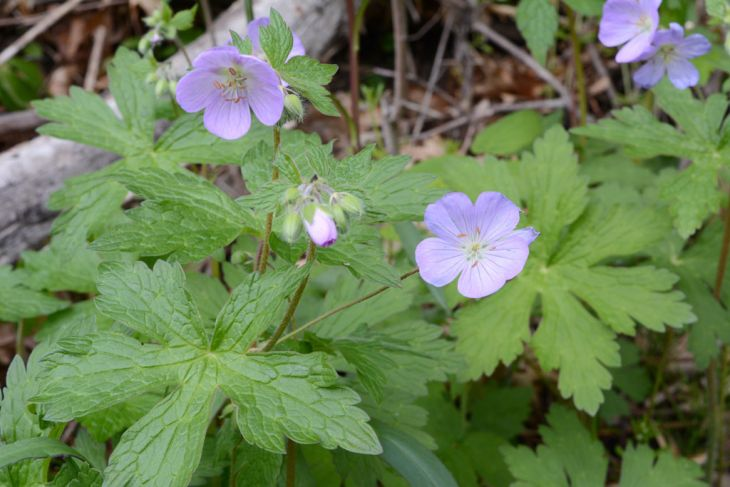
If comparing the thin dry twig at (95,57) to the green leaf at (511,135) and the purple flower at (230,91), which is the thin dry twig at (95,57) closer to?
the green leaf at (511,135)

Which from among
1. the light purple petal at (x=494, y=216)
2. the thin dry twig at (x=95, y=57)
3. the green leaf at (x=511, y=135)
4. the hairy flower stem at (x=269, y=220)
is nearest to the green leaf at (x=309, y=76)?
the hairy flower stem at (x=269, y=220)

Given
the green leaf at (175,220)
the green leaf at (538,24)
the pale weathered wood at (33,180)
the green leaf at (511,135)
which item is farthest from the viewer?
the green leaf at (511,135)

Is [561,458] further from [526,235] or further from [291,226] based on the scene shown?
[291,226]

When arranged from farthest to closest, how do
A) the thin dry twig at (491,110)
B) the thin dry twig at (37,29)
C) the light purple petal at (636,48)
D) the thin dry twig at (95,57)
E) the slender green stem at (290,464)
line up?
the thin dry twig at (95,57)
the thin dry twig at (37,29)
the thin dry twig at (491,110)
the light purple petal at (636,48)
the slender green stem at (290,464)

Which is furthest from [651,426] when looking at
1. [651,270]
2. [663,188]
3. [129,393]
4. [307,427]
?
[129,393]

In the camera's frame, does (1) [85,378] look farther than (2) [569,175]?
No

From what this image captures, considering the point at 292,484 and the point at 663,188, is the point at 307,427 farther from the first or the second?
the point at 663,188

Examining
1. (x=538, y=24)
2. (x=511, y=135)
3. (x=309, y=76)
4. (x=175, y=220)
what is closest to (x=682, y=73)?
(x=538, y=24)
